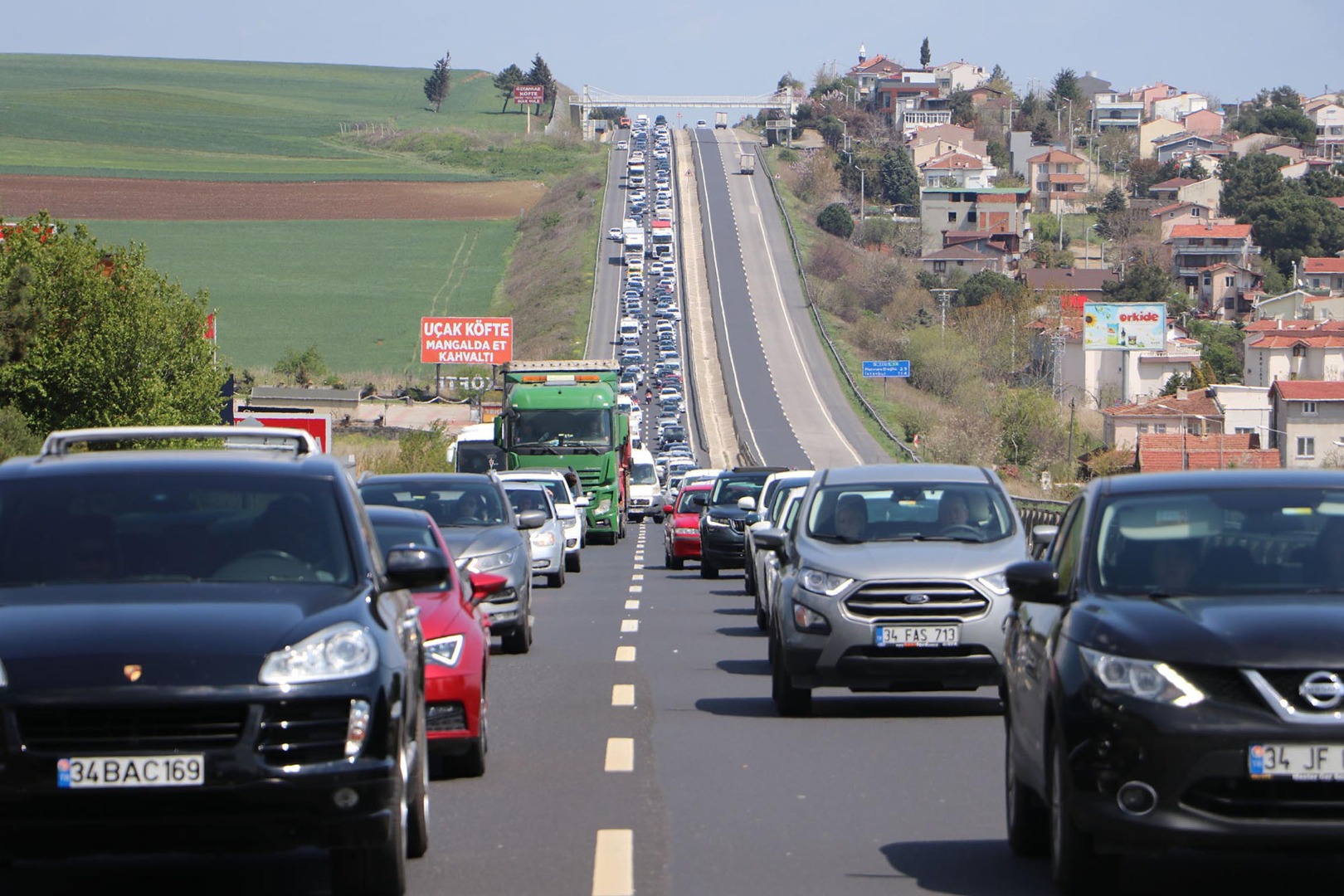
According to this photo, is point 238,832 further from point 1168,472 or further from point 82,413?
point 82,413

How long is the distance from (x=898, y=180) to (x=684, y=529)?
167m

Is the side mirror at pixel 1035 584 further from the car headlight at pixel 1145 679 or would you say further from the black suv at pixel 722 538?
the black suv at pixel 722 538

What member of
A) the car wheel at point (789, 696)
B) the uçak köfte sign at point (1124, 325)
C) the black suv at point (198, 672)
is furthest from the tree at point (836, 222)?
the black suv at point (198, 672)

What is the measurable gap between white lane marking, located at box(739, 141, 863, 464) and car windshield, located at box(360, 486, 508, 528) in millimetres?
62861

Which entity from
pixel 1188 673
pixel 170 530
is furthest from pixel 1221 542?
pixel 170 530

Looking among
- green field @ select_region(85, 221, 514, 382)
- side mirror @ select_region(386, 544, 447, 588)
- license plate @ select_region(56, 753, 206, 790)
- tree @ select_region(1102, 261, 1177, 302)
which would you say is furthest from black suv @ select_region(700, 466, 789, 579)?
tree @ select_region(1102, 261, 1177, 302)

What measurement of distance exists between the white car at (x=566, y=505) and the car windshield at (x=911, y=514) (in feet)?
52.4

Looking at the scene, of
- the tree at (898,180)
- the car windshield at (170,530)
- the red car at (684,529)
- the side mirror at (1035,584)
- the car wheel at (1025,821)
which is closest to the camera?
the car windshield at (170,530)

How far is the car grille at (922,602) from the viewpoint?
12.5 metres

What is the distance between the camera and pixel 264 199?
153750mm

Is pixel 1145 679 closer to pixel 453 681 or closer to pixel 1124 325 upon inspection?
pixel 453 681

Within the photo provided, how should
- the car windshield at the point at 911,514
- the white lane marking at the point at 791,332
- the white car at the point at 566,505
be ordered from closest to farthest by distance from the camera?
the car windshield at the point at 911,514, the white car at the point at 566,505, the white lane marking at the point at 791,332

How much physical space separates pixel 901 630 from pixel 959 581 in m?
0.48

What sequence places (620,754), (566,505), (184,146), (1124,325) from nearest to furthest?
1. (620,754)
2. (566,505)
3. (1124,325)
4. (184,146)
